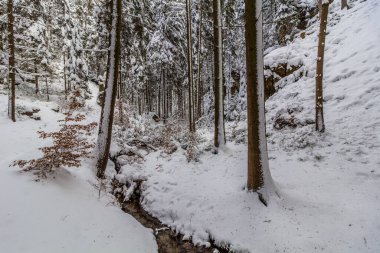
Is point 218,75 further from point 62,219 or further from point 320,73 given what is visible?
point 62,219

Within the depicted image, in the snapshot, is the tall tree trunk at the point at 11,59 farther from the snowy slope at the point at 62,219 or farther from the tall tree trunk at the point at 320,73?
the tall tree trunk at the point at 320,73

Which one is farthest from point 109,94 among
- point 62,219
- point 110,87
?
point 62,219

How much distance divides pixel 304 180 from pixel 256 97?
267cm

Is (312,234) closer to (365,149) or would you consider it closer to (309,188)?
(309,188)

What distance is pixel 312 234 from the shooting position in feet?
17.8

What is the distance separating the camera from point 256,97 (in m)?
6.50

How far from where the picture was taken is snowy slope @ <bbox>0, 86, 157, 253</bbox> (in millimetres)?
5184

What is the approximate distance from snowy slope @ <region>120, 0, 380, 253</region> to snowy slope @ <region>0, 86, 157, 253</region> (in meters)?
1.17

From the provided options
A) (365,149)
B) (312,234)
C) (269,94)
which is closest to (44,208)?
(312,234)

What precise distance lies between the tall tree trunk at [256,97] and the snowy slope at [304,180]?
0.48 meters

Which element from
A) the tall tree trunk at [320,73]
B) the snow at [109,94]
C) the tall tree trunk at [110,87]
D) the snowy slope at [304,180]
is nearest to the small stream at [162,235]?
the snowy slope at [304,180]

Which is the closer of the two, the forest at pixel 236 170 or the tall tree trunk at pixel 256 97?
the forest at pixel 236 170

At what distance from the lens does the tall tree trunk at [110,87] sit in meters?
9.45

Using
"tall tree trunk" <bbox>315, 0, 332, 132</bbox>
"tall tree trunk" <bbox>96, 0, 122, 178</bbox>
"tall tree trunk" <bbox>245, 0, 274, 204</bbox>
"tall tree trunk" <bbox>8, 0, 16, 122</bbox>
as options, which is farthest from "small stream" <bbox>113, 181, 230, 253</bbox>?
"tall tree trunk" <bbox>8, 0, 16, 122</bbox>
